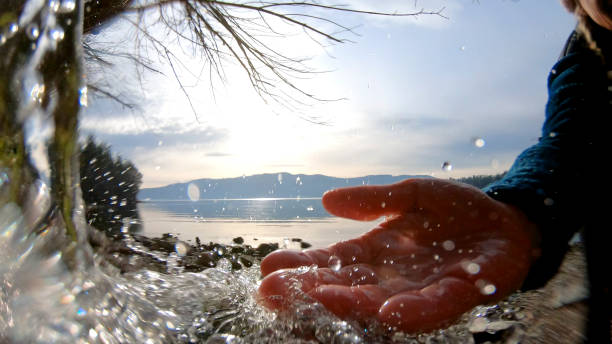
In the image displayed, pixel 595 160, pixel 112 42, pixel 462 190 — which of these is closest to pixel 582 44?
pixel 595 160

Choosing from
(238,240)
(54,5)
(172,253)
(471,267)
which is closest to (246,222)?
(238,240)

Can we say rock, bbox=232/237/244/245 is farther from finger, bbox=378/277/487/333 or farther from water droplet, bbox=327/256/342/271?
finger, bbox=378/277/487/333

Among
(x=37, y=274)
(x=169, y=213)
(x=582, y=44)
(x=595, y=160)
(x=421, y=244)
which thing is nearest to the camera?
(x=37, y=274)

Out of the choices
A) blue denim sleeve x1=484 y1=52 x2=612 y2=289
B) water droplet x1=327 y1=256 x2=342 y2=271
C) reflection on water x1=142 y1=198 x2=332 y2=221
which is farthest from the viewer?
reflection on water x1=142 y1=198 x2=332 y2=221

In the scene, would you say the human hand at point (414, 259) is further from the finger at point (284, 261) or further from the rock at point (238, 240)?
the rock at point (238, 240)

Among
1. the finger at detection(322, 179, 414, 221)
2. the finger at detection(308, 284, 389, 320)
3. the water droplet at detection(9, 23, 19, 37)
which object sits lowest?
the finger at detection(308, 284, 389, 320)

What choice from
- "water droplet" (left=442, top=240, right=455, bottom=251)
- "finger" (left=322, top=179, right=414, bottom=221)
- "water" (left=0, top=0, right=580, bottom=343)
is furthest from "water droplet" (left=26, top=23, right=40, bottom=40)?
"water droplet" (left=442, top=240, right=455, bottom=251)

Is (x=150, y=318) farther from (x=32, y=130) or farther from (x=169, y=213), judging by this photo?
(x=169, y=213)

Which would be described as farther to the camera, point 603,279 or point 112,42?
point 112,42

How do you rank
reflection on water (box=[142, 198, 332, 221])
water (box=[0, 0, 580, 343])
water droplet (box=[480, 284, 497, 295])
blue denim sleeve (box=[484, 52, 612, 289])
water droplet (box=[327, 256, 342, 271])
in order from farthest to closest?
reflection on water (box=[142, 198, 332, 221]) < blue denim sleeve (box=[484, 52, 612, 289]) < water droplet (box=[327, 256, 342, 271]) < water droplet (box=[480, 284, 497, 295]) < water (box=[0, 0, 580, 343])
